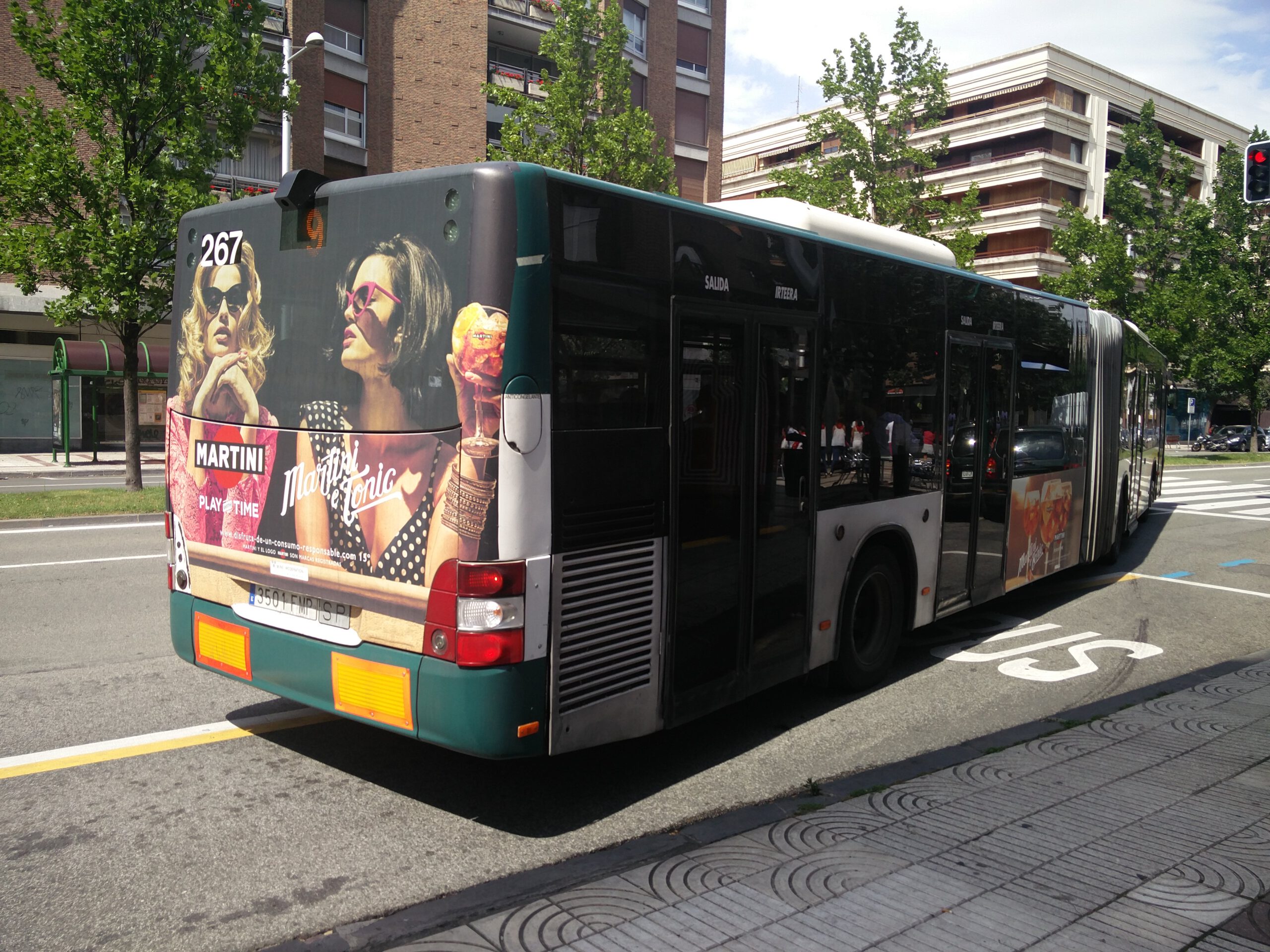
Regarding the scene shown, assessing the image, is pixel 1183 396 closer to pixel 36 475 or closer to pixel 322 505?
pixel 36 475

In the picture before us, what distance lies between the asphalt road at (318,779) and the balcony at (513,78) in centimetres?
3049

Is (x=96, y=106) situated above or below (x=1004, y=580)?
above

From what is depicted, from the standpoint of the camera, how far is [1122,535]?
13.3 metres

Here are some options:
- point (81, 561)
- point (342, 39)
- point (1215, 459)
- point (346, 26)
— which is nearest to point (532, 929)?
point (81, 561)

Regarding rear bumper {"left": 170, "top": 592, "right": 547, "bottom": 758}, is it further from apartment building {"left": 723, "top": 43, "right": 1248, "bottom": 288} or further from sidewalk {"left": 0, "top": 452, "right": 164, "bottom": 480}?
apartment building {"left": 723, "top": 43, "right": 1248, "bottom": 288}

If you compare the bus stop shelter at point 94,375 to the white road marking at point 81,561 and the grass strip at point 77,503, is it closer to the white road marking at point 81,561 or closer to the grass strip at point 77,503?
the grass strip at point 77,503

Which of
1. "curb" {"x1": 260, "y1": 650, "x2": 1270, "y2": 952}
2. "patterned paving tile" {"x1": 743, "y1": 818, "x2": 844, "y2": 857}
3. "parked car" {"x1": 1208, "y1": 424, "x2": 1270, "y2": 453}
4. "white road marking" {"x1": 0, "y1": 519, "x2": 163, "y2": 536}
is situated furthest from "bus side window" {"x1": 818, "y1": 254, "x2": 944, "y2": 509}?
"parked car" {"x1": 1208, "y1": 424, "x2": 1270, "y2": 453}

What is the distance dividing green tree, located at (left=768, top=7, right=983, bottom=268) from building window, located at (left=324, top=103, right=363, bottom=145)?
46.1ft

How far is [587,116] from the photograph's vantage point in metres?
24.4

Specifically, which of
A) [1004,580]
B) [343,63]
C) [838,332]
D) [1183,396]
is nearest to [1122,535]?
[1004,580]

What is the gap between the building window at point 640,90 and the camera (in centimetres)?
3791

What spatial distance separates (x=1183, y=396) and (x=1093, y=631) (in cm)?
6454

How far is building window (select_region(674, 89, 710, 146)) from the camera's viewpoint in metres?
40.1

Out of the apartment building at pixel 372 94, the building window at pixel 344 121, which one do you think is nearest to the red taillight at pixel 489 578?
the apartment building at pixel 372 94
